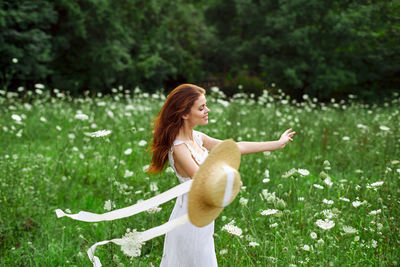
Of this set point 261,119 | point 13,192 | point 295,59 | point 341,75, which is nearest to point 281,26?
point 295,59

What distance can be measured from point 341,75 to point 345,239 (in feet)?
50.5

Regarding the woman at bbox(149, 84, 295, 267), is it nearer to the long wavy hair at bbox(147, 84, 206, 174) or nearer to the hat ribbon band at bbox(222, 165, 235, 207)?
the long wavy hair at bbox(147, 84, 206, 174)

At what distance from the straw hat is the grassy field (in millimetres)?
561

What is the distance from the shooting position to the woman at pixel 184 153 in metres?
1.86

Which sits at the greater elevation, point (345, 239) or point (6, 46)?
point (345, 239)

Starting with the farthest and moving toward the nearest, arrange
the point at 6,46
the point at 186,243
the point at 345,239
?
the point at 6,46 < the point at 345,239 < the point at 186,243

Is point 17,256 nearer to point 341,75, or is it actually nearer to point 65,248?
point 65,248

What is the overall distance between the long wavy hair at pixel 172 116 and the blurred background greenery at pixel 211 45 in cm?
1167

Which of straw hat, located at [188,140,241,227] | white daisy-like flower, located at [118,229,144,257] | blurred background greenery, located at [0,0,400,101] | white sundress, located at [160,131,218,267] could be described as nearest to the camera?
straw hat, located at [188,140,241,227]

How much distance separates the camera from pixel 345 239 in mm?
2582

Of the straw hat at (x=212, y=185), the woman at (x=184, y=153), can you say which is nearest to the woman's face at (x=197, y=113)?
the woman at (x=184, y=153)

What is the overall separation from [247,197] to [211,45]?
1888 cm

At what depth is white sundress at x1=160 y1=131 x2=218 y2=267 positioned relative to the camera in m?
1.86

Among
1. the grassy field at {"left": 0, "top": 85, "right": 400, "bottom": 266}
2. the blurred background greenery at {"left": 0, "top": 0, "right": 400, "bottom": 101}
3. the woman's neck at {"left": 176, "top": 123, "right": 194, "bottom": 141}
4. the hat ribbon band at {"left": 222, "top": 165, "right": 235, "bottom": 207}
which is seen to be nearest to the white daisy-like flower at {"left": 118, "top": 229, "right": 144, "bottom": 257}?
the grassy field at {"left": 0, "top": 85, "right": 400, "bottom": 266}
